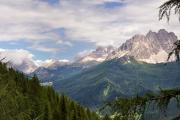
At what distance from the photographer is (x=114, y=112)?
11.1 m

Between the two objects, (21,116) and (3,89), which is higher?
(3,89)

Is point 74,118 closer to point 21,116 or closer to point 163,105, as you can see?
point 21,116

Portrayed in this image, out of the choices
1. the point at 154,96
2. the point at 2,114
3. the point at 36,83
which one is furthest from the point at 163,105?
the point at 36,83

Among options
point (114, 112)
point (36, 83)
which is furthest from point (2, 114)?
point (36, 83)

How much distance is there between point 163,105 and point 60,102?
106m

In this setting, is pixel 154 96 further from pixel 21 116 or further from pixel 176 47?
pixel 21 116

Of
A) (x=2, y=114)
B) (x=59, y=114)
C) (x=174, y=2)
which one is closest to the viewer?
(x=174, y=2)

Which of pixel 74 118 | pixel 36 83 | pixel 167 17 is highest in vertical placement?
pixel 167 17

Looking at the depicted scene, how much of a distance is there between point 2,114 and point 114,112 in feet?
52.6

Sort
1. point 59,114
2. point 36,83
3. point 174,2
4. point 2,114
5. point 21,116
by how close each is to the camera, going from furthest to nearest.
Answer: point 36,83
point 59,114
point 21,116
point 2,114
point 174,2

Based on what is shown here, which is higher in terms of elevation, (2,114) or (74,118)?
(2,114)

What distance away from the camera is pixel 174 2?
431 inches

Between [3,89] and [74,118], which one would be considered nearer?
[3,89]

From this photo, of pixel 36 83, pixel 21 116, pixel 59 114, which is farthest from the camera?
pixel 36 83
